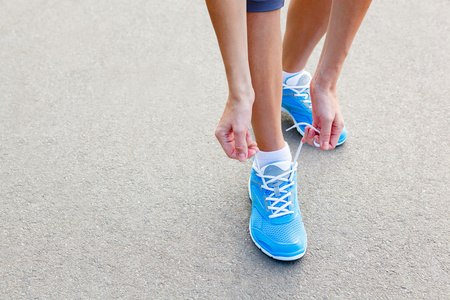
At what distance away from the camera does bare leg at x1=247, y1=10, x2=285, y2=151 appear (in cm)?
94

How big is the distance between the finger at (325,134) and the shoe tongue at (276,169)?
4.7 inches

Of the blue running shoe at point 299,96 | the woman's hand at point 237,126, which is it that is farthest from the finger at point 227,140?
the blue running shoe at point 299,96

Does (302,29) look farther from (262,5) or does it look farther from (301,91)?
(262,5)

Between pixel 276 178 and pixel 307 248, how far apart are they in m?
0.19

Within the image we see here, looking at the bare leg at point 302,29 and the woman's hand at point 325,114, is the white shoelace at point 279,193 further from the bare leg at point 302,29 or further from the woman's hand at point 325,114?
the bare leg at point 302,29

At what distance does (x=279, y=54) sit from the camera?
3.27 feet

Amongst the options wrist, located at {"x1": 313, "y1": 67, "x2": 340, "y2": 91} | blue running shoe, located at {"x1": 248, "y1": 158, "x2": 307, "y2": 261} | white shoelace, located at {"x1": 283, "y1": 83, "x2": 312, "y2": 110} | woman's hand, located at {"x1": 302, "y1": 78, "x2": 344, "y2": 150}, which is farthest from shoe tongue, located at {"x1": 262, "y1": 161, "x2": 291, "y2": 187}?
white shoelace, located at {"x1": 283, "y1": 83, "x2": 312, "y2": 110}

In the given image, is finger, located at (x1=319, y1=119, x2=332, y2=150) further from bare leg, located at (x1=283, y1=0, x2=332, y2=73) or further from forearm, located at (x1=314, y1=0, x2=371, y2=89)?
bare leg, located at (x1=283, y1=0, x2=332, y2=73)

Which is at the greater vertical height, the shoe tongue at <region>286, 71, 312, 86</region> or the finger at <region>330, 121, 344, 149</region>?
the finger at <region>330, 121, 344, 149</region>

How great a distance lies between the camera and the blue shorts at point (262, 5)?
0.90m

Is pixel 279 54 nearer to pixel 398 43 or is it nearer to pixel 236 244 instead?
pixel 236 244

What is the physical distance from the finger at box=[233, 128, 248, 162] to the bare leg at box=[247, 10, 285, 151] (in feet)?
0.46

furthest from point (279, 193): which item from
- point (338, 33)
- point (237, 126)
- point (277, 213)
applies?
point (338, 33)

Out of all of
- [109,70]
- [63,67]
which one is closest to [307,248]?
[109,70]
